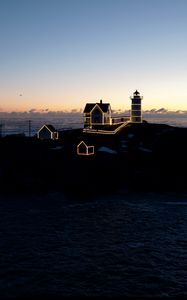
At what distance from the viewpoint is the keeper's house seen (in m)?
97.6

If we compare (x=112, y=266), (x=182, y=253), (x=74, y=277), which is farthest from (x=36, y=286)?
(x=182, y=253)

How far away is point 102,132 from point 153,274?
66169 millimetres

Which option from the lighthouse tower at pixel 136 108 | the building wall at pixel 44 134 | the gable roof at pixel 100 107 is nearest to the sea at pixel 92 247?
the building wall at pixel 44 134

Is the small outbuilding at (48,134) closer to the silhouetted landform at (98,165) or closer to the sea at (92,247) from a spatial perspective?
the silhouetted landform at (98,165)

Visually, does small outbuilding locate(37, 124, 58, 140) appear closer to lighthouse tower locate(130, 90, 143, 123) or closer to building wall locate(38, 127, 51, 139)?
building wall locate(38, 127, 51, 139)

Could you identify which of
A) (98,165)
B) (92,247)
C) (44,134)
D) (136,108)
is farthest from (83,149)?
(92,247)

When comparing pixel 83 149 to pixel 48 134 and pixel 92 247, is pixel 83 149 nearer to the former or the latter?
pixel 48 134

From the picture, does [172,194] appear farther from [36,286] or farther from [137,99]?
[137,99]

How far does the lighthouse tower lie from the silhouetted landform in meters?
13.9

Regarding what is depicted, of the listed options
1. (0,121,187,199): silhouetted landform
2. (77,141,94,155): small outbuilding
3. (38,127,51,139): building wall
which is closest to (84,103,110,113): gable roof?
(0,121,187,199): silhouetted landform

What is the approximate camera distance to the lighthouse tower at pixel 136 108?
10475cm

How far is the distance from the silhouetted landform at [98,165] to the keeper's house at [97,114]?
682cm

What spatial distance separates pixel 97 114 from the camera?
98.0 metres

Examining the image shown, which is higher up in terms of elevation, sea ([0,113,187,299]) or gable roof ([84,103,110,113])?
gable roof ([84,103,110,113])
